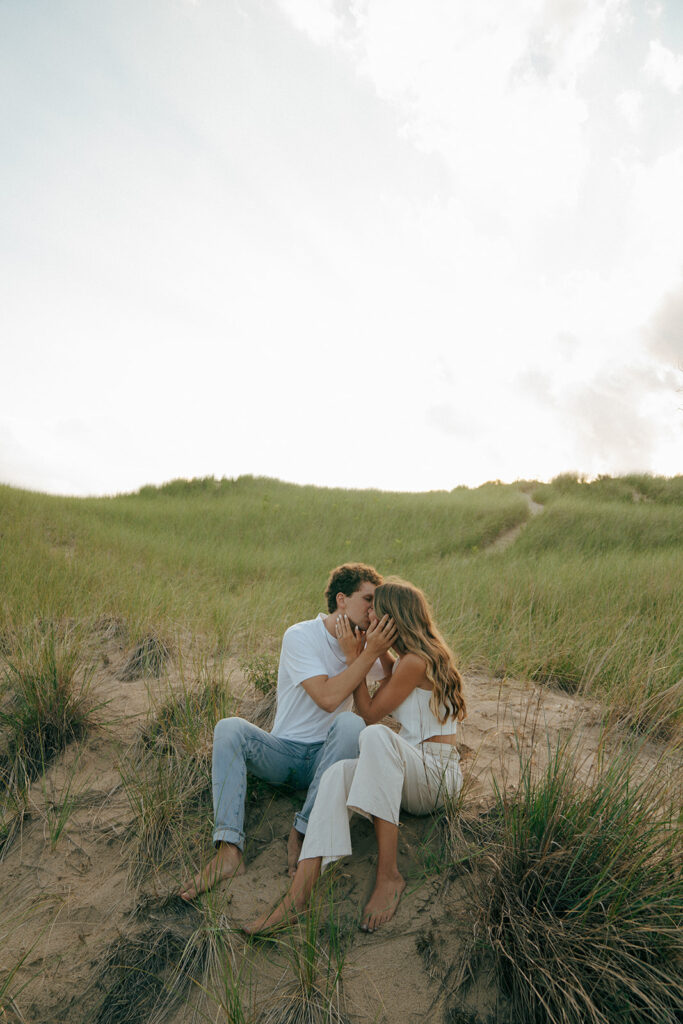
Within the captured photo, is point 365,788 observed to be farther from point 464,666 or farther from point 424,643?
point 464,666

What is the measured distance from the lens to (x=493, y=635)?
6031mm

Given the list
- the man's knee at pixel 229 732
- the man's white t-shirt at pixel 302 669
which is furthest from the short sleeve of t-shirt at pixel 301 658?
the man's knee at pixel 229 732

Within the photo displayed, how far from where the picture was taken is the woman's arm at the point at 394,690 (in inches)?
122

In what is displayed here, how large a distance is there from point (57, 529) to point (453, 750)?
10679 mm

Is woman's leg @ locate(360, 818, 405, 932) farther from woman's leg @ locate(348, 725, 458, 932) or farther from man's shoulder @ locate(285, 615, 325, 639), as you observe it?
man's shoulder @ locate(285, 615, 325, 639)

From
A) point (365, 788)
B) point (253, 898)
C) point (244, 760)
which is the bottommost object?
point (253, 898)

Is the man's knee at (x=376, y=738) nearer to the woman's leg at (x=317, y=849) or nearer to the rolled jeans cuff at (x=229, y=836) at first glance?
the woman's leg at (x=317, y=849)

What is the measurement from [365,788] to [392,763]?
0.55 ft

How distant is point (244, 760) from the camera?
314 centimetres

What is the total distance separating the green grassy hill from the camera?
5492mm

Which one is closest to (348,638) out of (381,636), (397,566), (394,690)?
(381,636)

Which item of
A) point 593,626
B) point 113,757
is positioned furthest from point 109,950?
point 593,626

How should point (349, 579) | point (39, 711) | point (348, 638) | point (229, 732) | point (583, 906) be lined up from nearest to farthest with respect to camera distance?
point (583, 906) < point (229, 732) < point (348, 638) < point (349, 579) < point (39, 711)

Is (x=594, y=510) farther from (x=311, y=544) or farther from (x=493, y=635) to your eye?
(x=493, y=635)
